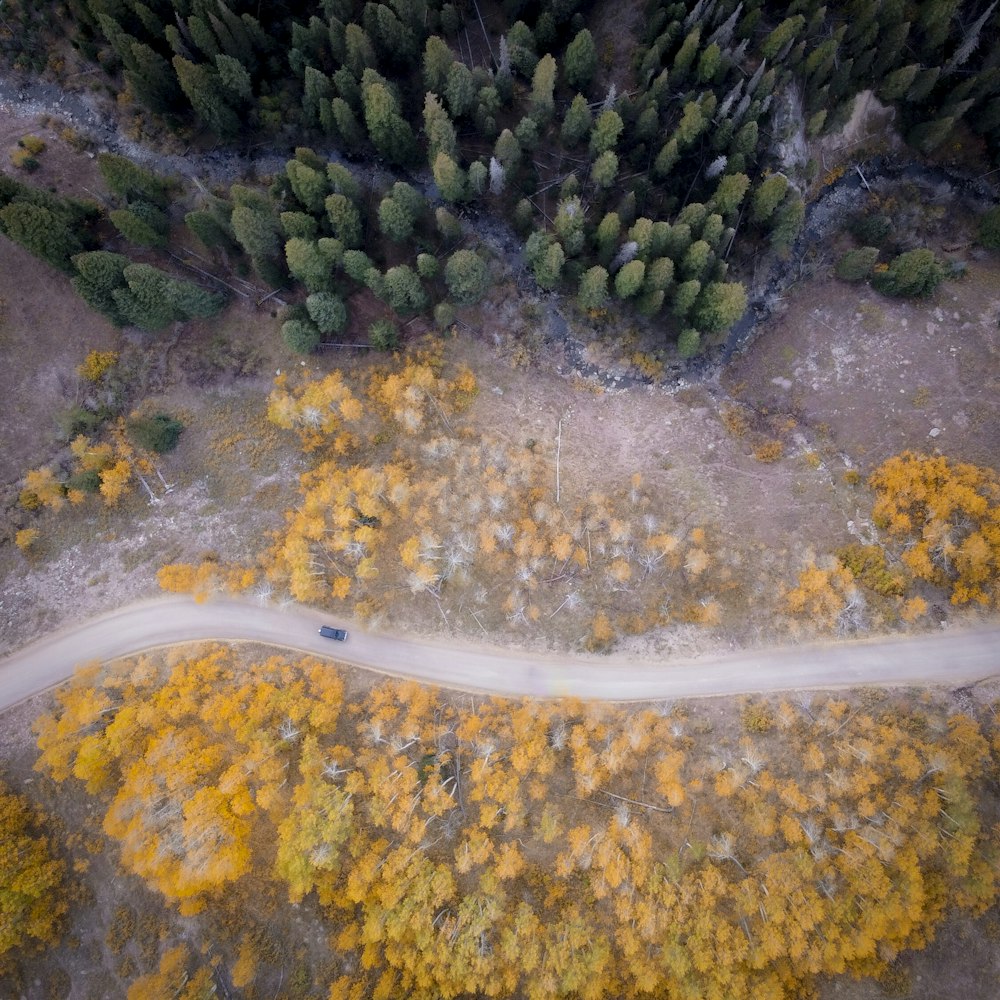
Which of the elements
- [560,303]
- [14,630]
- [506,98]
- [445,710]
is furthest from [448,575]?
[506,98]

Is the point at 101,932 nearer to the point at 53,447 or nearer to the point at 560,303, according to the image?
the point at 53,447

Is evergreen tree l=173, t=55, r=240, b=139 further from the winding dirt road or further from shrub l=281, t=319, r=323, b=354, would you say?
the winding dirt road

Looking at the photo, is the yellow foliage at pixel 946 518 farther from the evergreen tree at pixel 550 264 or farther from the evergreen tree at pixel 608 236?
the evergreen tree at pixel 550 264

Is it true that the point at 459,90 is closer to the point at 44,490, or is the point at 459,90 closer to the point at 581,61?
the point at 581,61

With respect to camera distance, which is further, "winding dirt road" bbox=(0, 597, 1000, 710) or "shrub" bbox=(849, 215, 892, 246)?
"shrub" bbox=(849, 215, 892, 246)

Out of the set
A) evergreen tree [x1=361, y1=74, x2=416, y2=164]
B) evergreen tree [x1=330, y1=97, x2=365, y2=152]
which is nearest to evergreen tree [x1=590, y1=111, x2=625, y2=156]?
evergreen tree [x1=361, y1=74, x2=416, y2=164]

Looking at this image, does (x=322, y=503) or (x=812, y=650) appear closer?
(x=812, y=650)
